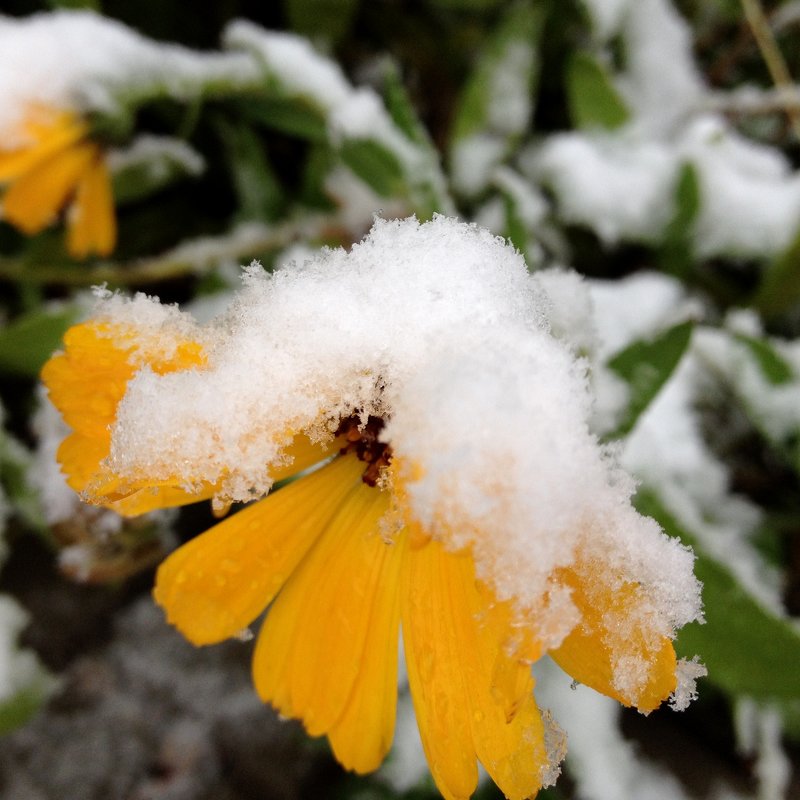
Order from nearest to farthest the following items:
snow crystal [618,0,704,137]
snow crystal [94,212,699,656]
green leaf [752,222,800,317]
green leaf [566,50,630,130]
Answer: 1. snow crystal [94,212,699,656]
2. green leaf [752,222,800,317]
3. green leaf [566,50,630,130]
4. snow crystal [618,0,704,137]

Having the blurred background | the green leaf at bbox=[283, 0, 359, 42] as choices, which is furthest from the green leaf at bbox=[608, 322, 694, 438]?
the green leaf at bbox=[283, 0, 359, 42]

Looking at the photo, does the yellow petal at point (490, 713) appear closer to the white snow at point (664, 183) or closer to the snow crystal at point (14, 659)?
the snow crystal at point (14, 659)

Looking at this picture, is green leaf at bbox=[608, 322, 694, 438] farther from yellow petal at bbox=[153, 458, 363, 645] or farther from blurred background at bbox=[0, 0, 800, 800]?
yellow petal at bbox=[153, 458, 363, 645]

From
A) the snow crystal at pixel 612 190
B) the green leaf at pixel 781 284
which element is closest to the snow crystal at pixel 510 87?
the snow crystal at pixel 612 190

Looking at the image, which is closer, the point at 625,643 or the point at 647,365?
the point at 625,643

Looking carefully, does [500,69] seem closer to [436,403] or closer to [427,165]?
[427,165]

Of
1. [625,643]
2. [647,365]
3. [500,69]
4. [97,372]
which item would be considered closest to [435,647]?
[625,643]

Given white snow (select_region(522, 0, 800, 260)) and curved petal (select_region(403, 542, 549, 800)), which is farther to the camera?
white snow (select_region(522, 0, 800, 260))
